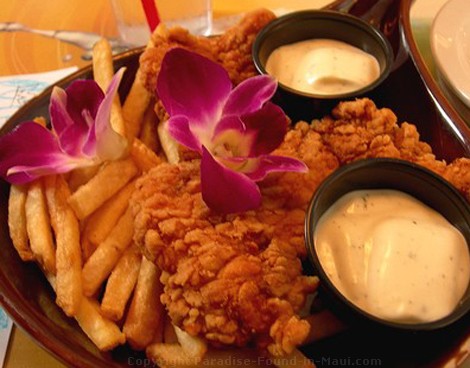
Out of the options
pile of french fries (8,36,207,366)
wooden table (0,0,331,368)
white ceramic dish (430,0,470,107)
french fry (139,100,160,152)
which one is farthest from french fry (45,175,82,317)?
white ceramic dish (430,0,470,107)

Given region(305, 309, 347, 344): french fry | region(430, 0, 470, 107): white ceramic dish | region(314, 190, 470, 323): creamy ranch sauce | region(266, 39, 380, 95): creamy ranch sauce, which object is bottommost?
region(305, 309, 347, 344): french fry

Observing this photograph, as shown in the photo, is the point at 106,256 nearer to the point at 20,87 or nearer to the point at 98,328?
the point at 98,328

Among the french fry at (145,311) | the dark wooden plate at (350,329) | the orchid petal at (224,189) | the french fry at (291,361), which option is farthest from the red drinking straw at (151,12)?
the french fry at (291,361)

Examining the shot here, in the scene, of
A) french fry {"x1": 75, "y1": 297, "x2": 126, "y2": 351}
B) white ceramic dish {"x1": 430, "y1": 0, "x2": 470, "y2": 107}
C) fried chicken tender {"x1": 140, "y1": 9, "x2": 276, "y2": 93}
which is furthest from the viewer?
white ceramic dish {"x1": 430, "y1": 0, "x2": 470, "y2": 107}

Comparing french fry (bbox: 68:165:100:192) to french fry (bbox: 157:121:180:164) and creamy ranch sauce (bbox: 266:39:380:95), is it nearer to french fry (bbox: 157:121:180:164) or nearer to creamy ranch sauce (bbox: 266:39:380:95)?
french fry (bbox: 157:121:180:164)

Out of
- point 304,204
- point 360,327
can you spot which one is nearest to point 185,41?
point 304,204

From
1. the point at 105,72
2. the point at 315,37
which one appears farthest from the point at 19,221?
the point at 315,37

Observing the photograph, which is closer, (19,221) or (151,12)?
(19,221)
